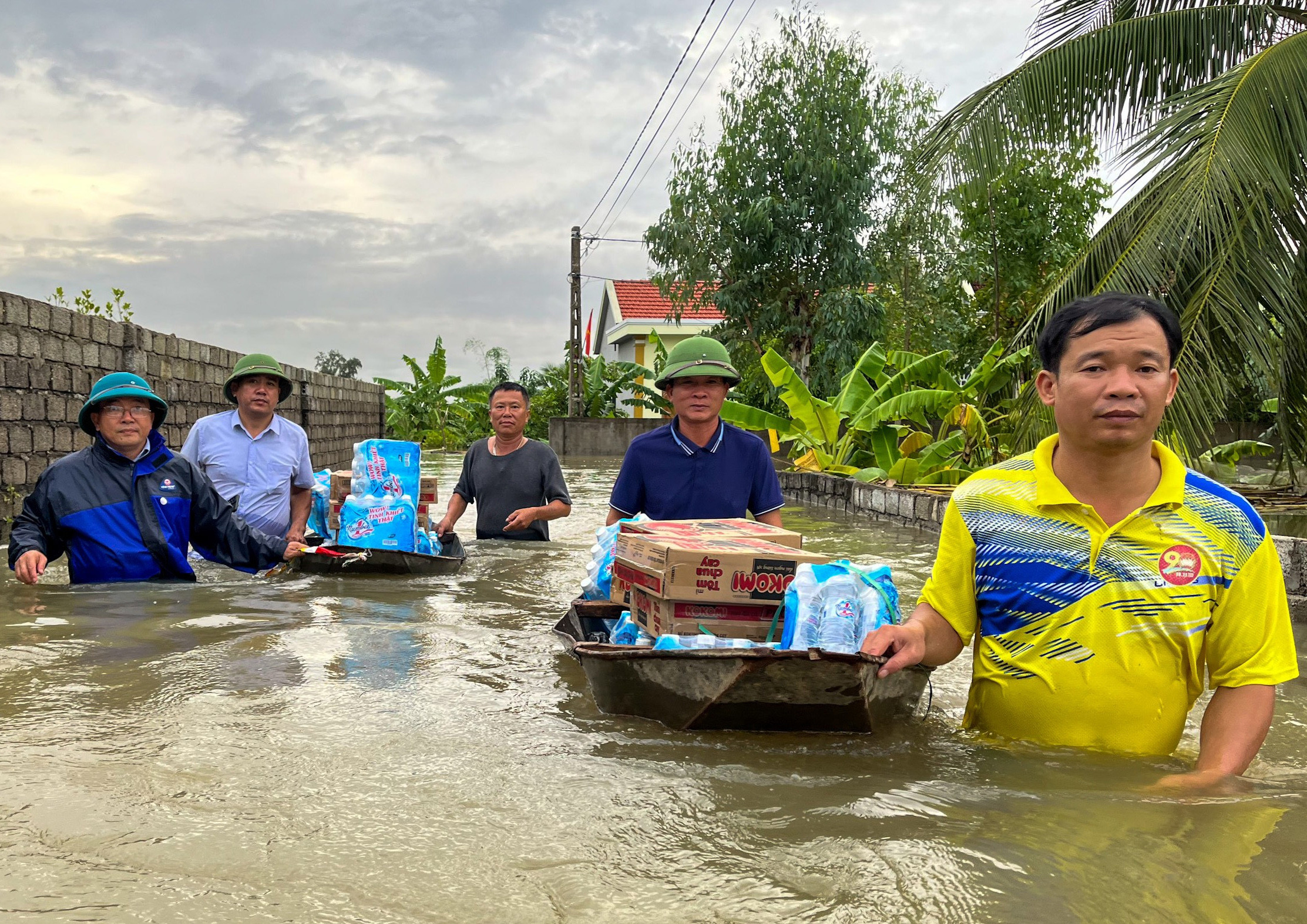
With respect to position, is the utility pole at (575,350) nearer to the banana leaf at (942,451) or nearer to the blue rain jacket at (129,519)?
the banana leaf at (942,451)

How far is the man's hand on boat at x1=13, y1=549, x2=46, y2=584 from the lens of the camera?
5945mm

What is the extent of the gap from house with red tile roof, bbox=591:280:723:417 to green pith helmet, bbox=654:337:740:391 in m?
34.9

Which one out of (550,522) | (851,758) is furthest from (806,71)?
(851,758)

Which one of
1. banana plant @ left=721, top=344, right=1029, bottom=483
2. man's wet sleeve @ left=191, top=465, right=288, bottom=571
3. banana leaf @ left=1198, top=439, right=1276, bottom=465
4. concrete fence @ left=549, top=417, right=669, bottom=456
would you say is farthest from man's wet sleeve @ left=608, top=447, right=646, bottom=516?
concrete fence @ left=549, top=417, right=669, bottom=456

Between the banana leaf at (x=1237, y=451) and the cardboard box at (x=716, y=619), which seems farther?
the banana leaf at (x=1237, y=451)

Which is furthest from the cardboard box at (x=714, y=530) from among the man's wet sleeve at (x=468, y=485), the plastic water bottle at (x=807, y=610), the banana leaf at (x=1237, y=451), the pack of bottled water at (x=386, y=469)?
the banana leaf at (x=1237, y=451)

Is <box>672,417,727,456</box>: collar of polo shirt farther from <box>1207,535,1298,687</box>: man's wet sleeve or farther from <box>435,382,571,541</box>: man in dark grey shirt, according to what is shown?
<box>435,382,571,541</box>: man in dark grey shirt

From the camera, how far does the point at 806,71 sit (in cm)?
2948

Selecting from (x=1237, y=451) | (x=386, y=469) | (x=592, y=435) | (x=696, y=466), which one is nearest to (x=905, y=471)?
(x=1237, y=451)

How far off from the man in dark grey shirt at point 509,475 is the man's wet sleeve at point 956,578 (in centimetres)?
543

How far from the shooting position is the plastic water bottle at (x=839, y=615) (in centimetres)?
392

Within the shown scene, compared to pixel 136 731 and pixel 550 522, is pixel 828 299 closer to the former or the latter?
pixel 550 522

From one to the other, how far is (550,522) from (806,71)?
20051mm

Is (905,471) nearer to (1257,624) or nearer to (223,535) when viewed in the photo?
(223,535)
